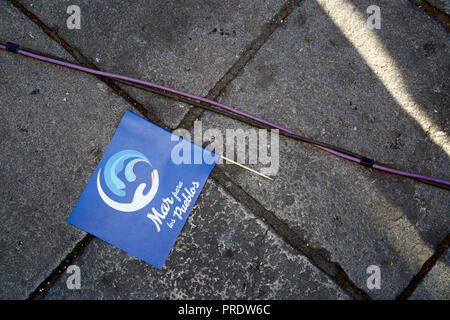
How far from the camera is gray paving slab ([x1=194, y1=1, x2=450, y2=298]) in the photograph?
1846mm

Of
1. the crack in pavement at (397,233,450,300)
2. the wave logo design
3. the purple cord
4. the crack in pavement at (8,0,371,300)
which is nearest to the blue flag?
the wave logo design

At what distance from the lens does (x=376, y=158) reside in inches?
74.8

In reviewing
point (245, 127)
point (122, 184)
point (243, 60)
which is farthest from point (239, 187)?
point (243, 60)

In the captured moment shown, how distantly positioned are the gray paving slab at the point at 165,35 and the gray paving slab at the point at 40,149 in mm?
166

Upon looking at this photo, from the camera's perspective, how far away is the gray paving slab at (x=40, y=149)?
1797mm

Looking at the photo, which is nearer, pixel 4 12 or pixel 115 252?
pixel 115 252

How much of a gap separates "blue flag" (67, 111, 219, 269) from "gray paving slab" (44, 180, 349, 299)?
2.9 inches

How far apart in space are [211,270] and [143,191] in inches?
25.2

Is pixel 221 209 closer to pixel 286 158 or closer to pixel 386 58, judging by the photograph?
pixel 286 158

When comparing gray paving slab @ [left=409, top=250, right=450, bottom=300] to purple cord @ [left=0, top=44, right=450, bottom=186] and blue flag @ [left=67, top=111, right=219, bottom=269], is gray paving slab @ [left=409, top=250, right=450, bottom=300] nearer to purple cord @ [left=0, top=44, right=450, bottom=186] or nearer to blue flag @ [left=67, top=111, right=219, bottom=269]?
purple cord @ [left=0, top=44, right=450, bottom=186]

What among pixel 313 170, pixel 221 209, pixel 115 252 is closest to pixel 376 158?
pixel 313 170

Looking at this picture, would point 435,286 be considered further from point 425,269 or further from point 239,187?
point 239,187

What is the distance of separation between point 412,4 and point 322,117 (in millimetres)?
1019

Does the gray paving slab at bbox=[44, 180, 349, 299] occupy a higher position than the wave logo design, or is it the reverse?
the wave logo design
